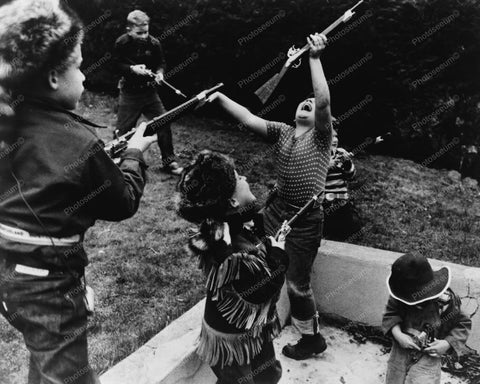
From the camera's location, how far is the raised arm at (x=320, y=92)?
323 centimetres

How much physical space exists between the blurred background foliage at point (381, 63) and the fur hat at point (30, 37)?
4.75 meters

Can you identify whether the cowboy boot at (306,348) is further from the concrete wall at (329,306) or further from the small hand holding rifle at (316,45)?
the small hand holding rifle at (316,45)

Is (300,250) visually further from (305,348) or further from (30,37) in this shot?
(30,37)

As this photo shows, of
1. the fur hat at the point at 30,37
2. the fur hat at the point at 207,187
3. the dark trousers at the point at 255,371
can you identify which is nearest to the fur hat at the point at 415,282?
the dark trousers at the point at 255,371

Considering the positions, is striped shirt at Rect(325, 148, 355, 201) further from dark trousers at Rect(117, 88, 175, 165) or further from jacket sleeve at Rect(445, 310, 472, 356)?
dark trousers at Rect(117, 88, 175, 165)

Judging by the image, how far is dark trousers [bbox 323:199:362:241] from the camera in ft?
15.0

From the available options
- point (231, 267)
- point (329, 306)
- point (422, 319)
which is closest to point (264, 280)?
point (231, 267)

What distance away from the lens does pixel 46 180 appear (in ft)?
6.35

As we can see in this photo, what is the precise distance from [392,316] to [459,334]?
352 millimetres

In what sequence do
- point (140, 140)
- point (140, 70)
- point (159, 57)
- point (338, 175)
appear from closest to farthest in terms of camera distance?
point (140, 140), point (338, 175), point (140, 70), point (159, 57)

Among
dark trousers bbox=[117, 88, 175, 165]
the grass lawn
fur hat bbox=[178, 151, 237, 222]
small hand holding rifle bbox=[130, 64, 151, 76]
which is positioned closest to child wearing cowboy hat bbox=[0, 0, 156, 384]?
fur hat bbox=[178, 151, 237, 222]

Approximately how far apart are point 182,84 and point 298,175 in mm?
4940

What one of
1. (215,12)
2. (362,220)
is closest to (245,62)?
(215,12)

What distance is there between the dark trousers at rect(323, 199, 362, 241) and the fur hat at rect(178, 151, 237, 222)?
6.47 ft
